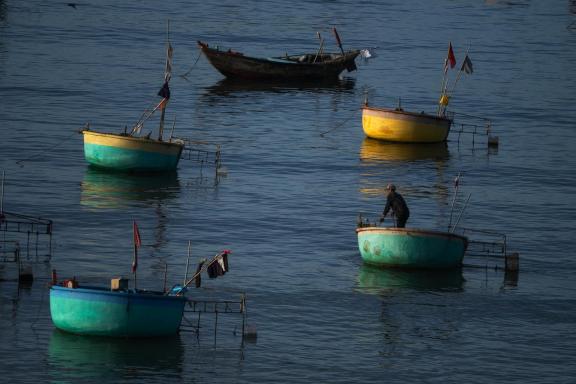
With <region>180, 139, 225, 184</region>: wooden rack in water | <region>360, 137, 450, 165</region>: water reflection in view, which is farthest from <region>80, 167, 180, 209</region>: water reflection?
<region>360, 137, 450, 165</region>: water reflection

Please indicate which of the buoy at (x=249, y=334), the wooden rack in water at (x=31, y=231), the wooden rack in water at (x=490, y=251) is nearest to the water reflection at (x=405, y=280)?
the wooden rack in water at (x=490, y=251)

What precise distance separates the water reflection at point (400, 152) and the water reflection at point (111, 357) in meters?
32.5

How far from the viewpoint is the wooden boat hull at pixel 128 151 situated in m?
60.0

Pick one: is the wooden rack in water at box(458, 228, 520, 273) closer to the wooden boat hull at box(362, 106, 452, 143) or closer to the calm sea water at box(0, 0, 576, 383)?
the calm sea water at box(0, 0, 576, 383)

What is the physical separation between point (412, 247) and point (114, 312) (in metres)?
12.1

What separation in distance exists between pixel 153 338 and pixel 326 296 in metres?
7.66

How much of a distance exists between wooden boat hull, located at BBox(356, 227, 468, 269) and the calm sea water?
464mm

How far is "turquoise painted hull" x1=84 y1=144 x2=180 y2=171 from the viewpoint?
Result: 60156 mm

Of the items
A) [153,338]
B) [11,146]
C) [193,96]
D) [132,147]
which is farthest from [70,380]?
[193,96]

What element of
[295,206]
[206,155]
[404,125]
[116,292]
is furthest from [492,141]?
[116,292]

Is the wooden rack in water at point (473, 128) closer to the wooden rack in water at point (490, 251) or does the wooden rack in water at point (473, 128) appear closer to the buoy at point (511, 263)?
the wooden rack in water at point (490, 251)

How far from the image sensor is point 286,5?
481 feet

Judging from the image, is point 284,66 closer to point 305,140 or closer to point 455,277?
point 305,140

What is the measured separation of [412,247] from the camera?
4541 cm
